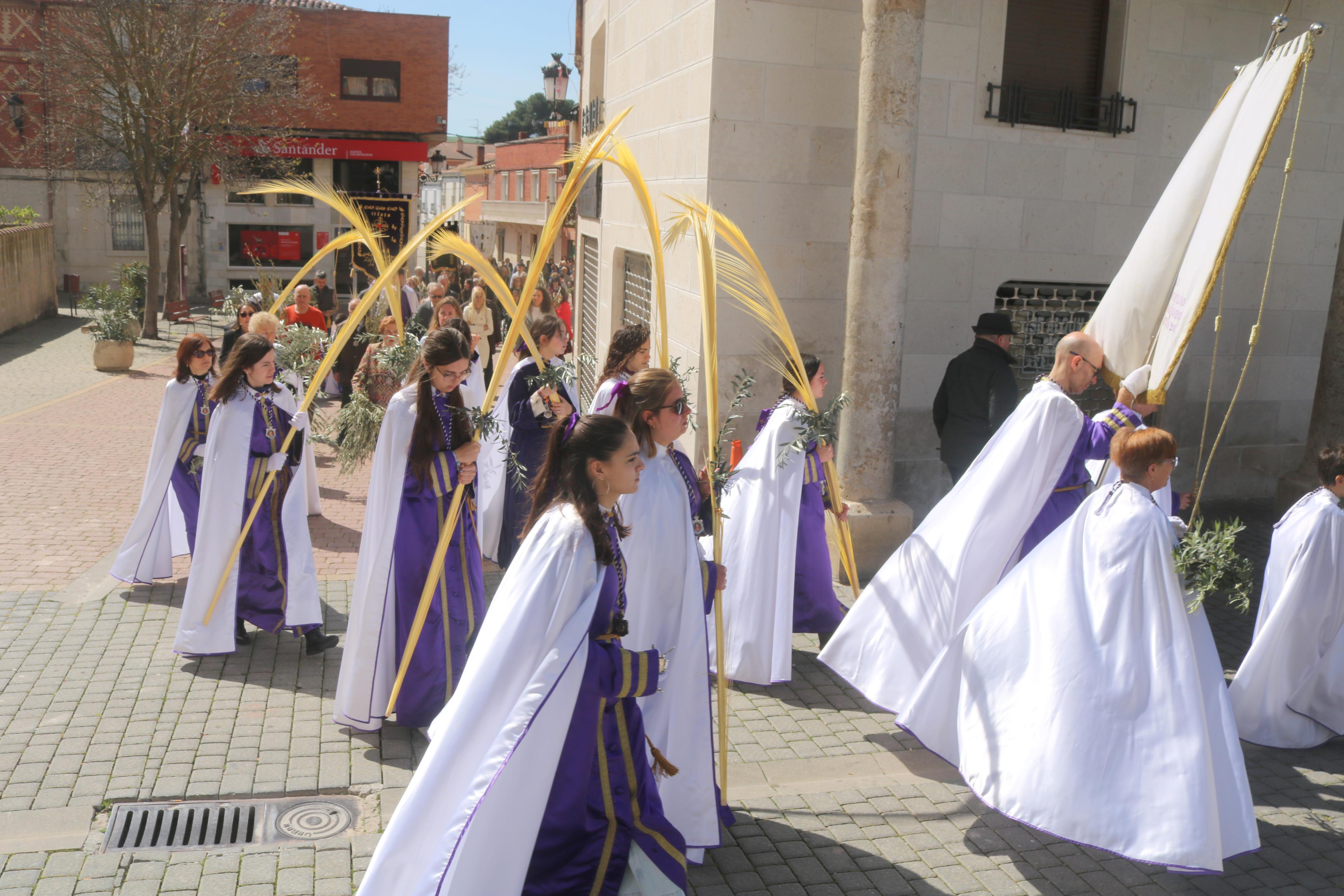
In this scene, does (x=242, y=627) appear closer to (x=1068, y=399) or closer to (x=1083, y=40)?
(x=1068, y=399)

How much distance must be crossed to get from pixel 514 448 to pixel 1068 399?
339cm

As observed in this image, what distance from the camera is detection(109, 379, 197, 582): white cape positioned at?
721 centimetres

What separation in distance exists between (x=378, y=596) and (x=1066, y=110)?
6935mm

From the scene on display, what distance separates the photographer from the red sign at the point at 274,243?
3475cm

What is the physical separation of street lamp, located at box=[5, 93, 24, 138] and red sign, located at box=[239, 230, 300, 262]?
6420 mm

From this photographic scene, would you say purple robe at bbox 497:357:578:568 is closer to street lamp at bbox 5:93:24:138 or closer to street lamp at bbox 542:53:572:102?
street lamp at bbox 542:53:572:102

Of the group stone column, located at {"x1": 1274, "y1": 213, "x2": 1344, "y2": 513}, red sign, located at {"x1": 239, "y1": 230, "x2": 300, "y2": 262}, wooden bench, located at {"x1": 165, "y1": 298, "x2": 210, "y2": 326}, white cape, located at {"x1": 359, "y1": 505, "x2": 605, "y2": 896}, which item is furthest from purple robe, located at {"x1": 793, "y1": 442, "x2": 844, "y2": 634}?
red sign, located at {"x1": 239, "y1": 230, "x2": 300, "y2": 262}

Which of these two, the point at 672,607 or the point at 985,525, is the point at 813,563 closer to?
the point at 985,525

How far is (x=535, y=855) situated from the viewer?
345 centimetres

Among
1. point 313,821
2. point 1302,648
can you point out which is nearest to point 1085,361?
point 1302,648

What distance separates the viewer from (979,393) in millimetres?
7750

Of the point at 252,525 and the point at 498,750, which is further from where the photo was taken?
the point at 252,525

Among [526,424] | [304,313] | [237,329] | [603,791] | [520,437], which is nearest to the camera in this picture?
[603,791]

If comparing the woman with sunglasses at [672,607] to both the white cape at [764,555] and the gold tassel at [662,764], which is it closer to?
the gold tassel at [662,764]
